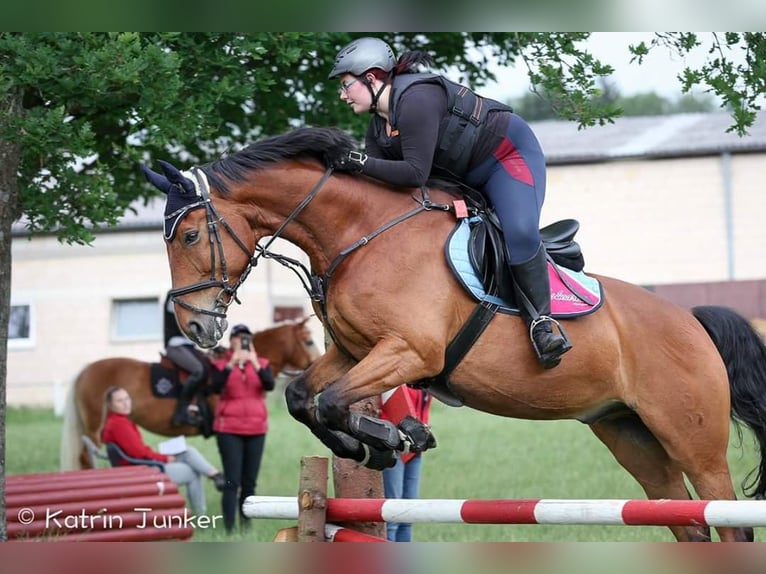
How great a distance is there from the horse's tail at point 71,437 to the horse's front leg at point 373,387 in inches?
328

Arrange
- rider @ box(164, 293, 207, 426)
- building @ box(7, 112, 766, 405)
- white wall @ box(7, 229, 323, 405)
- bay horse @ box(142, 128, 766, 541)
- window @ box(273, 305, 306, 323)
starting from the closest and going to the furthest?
bay horse @ box(142, 128, 766, 541) < rider @ box(164, 293, 207, 426) < building @ box(7, 112, 766, 405) < window @ box(273, 305, 306, 323) < white wall @ box(7, 229, 323, 405)

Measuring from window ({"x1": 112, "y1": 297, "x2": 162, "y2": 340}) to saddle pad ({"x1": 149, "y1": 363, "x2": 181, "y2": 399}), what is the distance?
17586mm

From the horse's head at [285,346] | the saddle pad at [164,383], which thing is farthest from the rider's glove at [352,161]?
the horse's head at [285,346]

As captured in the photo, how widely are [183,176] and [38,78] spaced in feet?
6.41

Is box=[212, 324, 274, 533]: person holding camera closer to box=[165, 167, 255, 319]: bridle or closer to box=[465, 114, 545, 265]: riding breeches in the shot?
box=[165, 167, 255, 319]: bridle

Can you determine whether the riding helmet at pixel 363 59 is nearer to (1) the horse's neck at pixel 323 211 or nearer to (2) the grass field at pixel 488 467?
(1) the horse's neck at pixel 323 211

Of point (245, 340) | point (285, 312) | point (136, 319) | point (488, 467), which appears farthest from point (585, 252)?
point (245, 340)

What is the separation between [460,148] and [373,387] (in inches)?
50.3

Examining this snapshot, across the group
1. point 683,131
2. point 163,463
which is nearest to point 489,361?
point 163,463

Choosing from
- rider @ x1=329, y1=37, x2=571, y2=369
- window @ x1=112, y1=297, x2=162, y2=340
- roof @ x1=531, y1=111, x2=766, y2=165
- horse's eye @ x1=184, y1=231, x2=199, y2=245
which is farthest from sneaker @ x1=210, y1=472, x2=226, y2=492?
window @ x1=112, y1=297, x2=162, y2=340

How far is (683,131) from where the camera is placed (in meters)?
33.1

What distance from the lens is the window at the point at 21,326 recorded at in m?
30.6

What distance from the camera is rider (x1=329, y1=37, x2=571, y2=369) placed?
5180 millimetres

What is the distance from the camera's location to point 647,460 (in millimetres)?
6246
